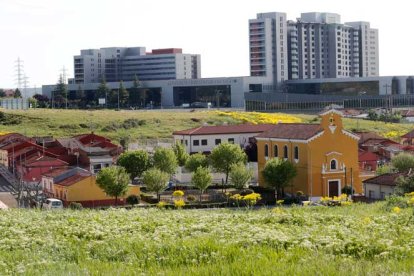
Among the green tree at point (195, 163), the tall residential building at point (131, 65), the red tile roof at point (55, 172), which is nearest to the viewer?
the red tile roof at point (55, 172)

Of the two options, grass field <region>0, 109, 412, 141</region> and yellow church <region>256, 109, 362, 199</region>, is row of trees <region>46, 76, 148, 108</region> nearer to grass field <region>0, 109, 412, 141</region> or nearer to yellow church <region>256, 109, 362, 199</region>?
grass field <region>0, 109, 412, 141</region>

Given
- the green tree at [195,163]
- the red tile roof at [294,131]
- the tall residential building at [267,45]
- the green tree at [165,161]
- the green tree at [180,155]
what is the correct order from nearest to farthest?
the red tile roof at [294,131], the green tree at [165,161], the green tree at [195,163], the green tree at [180,155], the tall residential building at [267,45]

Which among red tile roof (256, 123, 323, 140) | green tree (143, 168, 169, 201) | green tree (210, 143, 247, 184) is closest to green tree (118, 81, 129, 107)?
green tree (210, 143, 247, 184)

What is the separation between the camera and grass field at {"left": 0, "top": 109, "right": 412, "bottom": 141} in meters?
63.7

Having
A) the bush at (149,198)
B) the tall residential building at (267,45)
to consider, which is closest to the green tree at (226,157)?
the bush at (149,198)

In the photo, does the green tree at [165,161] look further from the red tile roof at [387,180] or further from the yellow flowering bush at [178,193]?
the red tile roof at [387,180]

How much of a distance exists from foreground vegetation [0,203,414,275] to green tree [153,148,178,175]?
2480 cm

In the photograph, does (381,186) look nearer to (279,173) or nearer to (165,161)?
(279,173)

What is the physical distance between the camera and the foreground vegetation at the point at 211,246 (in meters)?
8.10

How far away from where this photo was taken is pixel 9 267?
8.49 meters

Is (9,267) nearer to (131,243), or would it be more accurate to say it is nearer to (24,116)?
(131,243)

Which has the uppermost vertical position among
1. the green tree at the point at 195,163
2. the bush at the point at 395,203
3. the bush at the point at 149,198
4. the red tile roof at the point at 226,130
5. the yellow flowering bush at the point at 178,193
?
the red tile roof at the point at 226,130

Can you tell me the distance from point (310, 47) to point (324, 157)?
8280 cm

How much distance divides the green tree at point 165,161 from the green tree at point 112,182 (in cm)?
647
